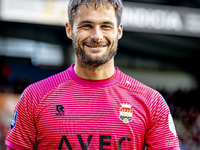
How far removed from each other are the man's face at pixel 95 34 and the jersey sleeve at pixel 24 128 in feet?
1.44

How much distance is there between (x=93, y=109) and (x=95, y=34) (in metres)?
0.45

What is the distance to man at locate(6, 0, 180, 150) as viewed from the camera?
5.79ft

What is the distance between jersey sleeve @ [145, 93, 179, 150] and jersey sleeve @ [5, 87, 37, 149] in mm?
690

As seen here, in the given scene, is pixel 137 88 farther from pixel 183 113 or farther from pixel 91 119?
pixel 183 113

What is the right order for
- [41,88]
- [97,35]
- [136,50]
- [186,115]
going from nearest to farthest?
[97,35] → [41,88] → [186,115] → [136,50]

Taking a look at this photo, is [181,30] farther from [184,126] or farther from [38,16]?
[38,16]

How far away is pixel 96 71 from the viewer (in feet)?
6.27

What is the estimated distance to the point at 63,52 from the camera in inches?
358

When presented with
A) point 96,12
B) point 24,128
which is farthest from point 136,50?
point 24,128

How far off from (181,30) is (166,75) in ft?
10.2

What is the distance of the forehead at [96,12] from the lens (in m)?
1.82

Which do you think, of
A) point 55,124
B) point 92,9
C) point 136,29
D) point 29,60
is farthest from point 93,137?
point 29,60

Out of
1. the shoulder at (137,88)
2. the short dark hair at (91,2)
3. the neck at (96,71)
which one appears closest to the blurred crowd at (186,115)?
the shoulder at (137,88)

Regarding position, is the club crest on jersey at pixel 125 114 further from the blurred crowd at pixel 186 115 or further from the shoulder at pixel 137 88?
the blurred crowd at pixel 186 115
